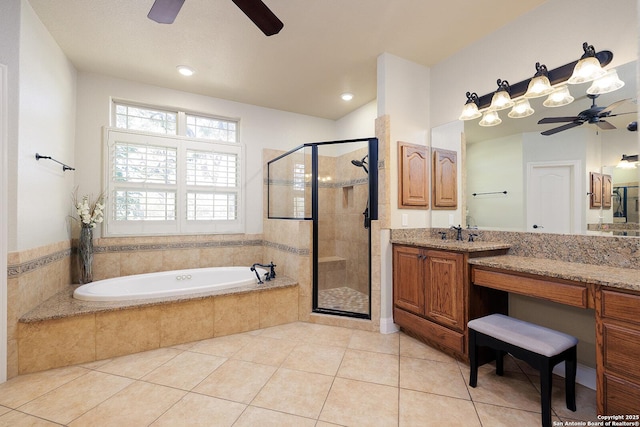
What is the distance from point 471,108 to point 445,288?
1600 mm

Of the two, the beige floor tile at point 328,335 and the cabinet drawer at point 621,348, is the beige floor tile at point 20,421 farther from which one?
the cabinet drawer at point 621,348

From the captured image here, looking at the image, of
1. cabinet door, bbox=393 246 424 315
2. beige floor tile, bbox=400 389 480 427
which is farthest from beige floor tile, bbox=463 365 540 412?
cabinet door, bbox=393 246 424 315

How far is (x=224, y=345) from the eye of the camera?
244cm

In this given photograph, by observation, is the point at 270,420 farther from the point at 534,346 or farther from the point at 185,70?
the point at 185,70

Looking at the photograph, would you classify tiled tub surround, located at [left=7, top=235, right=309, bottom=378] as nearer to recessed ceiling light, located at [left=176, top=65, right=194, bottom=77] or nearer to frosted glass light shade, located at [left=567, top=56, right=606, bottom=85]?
recessed ceiling light, located at [left=176, top=65, right=194, bottom=77]

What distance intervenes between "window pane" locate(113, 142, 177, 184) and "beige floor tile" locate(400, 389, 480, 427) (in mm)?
3384

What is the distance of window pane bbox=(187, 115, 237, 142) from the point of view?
3655 mm

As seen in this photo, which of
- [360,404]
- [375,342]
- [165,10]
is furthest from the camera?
[375,342]

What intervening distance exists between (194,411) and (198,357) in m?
0.67

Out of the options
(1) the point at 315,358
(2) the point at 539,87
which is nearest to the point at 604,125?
(2) the point at 539,87

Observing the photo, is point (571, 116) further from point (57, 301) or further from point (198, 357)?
point (57, 301)

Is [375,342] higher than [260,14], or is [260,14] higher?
[260,14]

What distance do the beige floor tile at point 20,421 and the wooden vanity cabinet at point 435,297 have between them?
8.35ft

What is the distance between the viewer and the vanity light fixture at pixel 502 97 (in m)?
2.18
